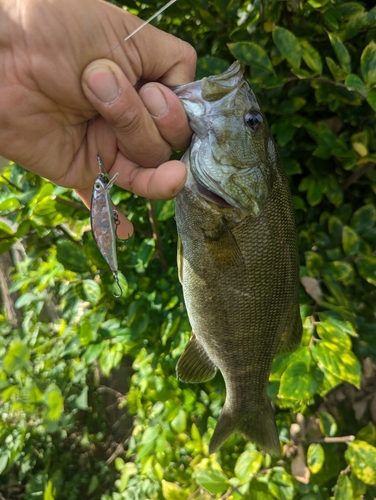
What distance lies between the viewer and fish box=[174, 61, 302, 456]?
3.07 ft

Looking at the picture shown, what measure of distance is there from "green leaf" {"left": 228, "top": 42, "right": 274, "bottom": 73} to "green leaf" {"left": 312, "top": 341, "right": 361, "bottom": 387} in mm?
863

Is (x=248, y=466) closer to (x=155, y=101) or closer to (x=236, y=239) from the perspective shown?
(x=236, y=239)

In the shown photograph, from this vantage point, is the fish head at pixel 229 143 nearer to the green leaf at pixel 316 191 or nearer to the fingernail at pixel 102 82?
the fingernail at pixel 102 82

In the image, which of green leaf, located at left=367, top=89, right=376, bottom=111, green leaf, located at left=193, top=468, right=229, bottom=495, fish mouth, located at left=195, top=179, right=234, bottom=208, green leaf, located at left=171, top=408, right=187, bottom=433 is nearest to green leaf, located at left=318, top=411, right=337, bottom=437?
green leaf, located at left=193, top=468, right=229, bottom=495

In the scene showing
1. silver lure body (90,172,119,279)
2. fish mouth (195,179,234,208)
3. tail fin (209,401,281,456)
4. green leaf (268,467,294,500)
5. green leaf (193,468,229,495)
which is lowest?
green leaf (268,467,294,500)

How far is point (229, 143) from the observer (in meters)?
0.95

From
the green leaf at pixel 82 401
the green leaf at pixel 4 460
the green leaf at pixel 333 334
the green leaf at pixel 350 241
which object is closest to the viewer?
the green leaf at pixel 333 334

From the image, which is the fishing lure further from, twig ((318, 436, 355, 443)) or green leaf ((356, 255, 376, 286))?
twig ((318, 436, 355, 443))

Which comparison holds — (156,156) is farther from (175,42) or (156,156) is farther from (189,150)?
(175,42)

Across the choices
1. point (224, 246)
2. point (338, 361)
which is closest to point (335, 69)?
point (224, 246)

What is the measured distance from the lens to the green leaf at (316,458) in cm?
151

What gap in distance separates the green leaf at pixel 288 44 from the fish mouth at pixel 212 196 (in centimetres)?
49

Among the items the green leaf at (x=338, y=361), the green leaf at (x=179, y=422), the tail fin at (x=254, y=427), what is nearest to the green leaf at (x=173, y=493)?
the green leaf at (x=179, y=422)

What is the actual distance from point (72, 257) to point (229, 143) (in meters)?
0.70
